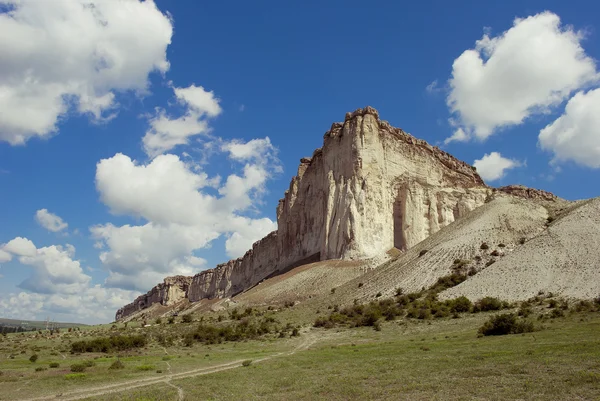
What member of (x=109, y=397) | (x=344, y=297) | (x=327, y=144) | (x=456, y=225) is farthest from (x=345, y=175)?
(x=109, y=397)

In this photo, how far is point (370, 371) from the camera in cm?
1538

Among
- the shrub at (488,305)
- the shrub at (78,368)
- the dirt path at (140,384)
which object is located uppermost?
the shrub at (488,305)

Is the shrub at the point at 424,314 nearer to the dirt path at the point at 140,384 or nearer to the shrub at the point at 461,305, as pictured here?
the shrub at the point at 461,305

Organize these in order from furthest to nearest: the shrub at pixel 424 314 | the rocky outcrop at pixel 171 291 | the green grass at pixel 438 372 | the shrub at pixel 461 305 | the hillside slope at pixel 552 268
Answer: the rocky outcrop at pixel 171 291 → the shrub at pixel 461 305 → the shrub at pixel 424 314 → the hillside slope at pixel 552 268 → the green grass at pixel 438 372

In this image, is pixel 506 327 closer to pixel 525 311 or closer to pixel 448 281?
pixel 525 311

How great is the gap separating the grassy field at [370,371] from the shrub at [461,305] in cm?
362

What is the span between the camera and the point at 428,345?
20.7 m

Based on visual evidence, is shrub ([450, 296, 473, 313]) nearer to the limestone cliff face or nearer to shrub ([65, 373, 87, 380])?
shrub ([65, 373, 87, 380])

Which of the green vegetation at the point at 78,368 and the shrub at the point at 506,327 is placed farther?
the shrub at the point at 506,327

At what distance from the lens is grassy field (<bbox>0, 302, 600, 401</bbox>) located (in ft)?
37.5

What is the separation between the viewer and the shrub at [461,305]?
3170 centimetres

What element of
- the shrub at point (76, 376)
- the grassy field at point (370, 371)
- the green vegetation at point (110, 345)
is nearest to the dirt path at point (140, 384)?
the grassy field at point (370, 371)

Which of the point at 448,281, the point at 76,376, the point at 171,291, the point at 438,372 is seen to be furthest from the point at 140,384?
the point at 171,291

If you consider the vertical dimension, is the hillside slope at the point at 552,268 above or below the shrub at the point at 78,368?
above
